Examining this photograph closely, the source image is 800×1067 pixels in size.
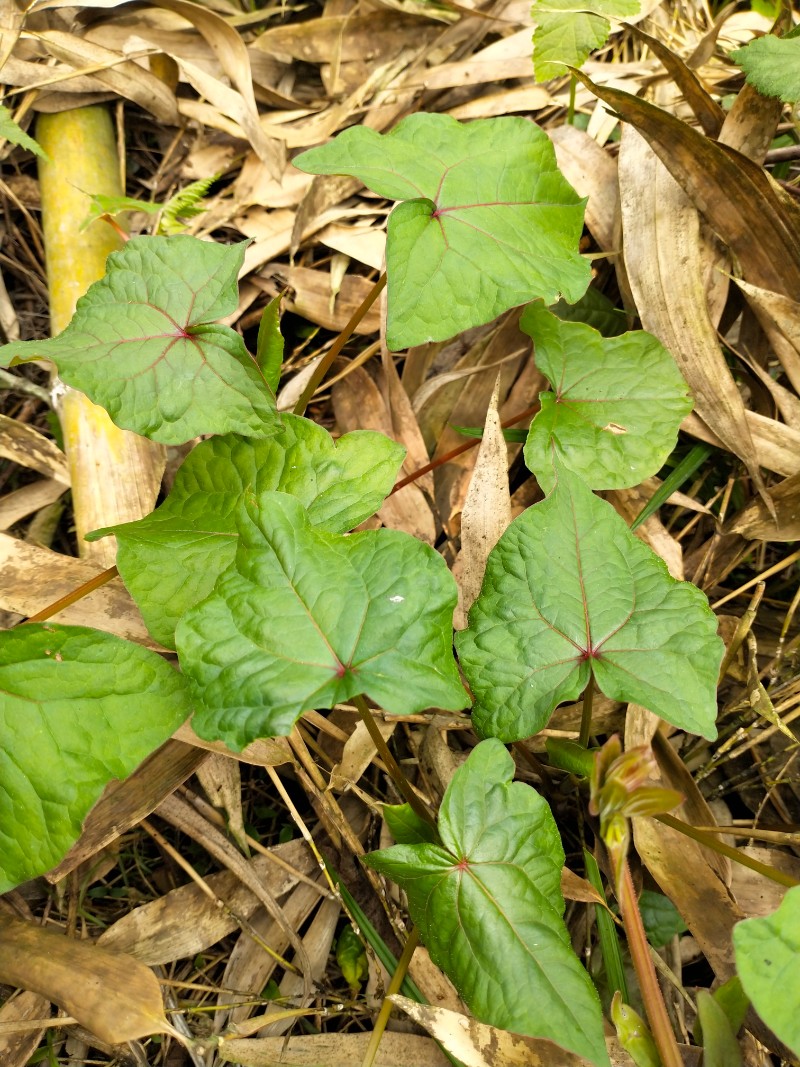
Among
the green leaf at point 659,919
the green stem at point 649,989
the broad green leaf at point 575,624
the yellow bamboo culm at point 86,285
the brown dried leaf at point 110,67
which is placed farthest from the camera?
the brown dried leaf at point 110,67

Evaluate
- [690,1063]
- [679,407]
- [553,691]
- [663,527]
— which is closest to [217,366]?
[553,691]

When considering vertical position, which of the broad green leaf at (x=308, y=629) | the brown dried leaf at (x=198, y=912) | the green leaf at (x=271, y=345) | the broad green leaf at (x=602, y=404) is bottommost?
the brown dried leaf at (x=198, y=912)

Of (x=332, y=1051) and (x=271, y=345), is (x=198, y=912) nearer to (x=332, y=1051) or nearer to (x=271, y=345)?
(x=332, y=1051)

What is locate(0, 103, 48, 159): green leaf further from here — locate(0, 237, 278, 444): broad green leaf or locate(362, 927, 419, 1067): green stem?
locate(362, 927, 419, 1067): green stem

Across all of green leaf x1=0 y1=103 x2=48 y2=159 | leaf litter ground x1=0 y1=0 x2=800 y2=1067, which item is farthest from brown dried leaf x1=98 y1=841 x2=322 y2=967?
green leaf x1=0 y1=103 x2=48 y2=159

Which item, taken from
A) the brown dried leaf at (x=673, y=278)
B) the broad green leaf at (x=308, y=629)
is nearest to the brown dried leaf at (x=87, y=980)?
the broad green leaf at (x=308, y=629)

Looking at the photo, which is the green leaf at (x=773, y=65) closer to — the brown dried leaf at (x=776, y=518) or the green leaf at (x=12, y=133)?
the brown dried leaf at (x=776, y=518)

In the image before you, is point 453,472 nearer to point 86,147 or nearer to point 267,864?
point 267,864

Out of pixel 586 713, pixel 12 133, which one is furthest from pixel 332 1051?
pixel 12 133
